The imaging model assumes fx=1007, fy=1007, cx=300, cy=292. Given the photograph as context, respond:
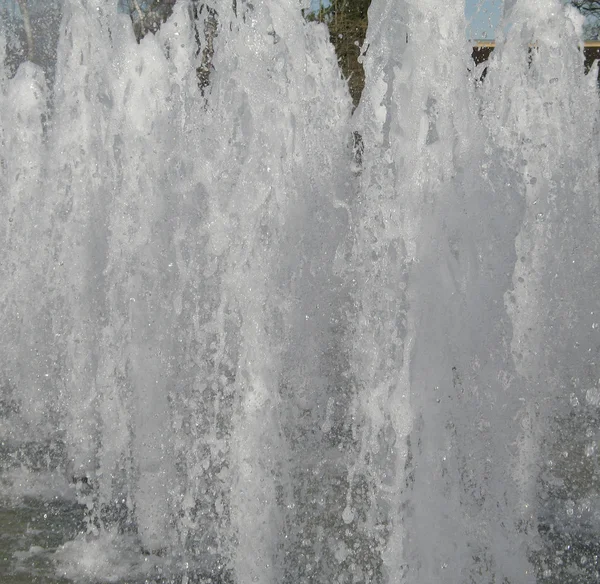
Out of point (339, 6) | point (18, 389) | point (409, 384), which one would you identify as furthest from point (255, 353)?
point (339, 6)

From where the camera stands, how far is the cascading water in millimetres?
3975

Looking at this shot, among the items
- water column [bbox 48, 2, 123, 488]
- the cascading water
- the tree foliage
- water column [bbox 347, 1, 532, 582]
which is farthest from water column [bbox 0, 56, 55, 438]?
the tree foliage

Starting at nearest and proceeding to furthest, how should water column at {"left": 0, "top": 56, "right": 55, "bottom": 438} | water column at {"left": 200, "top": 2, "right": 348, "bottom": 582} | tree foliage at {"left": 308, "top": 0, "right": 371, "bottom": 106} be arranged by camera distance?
1. water column at {"left": 200, "top": 2, "right": 348, "bottom": 582}
2. water column at {"left": 0, "top": 56, "right": 55, "bottom": 438}
3. tree foliage at {"left": 308, "top": 0, "right": 371, "bottom": 106}

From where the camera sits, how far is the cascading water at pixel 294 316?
397cm

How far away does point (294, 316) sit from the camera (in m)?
6.21

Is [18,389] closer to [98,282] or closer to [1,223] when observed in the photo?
[98,282]

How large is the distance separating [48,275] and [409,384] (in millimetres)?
3731

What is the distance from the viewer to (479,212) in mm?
4359

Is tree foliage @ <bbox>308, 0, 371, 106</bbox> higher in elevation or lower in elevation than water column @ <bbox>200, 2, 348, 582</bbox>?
higher

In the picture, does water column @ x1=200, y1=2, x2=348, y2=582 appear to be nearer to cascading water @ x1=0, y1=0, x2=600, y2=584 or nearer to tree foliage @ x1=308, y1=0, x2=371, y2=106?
cascading water @ x1=0, y1=0, x2=600, y2=584

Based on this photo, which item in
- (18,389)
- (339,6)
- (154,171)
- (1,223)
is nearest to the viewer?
(154,171)

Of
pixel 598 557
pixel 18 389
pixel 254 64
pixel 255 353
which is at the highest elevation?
pixel 254 64

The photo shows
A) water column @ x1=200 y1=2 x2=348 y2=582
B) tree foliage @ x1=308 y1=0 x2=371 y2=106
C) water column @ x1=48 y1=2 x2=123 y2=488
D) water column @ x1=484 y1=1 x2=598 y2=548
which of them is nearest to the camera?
water column @ x1=200 y1=2 x2=348 y2=582

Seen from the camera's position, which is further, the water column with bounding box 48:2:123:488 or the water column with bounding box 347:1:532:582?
the water column with bounding box 48:2:123:488
